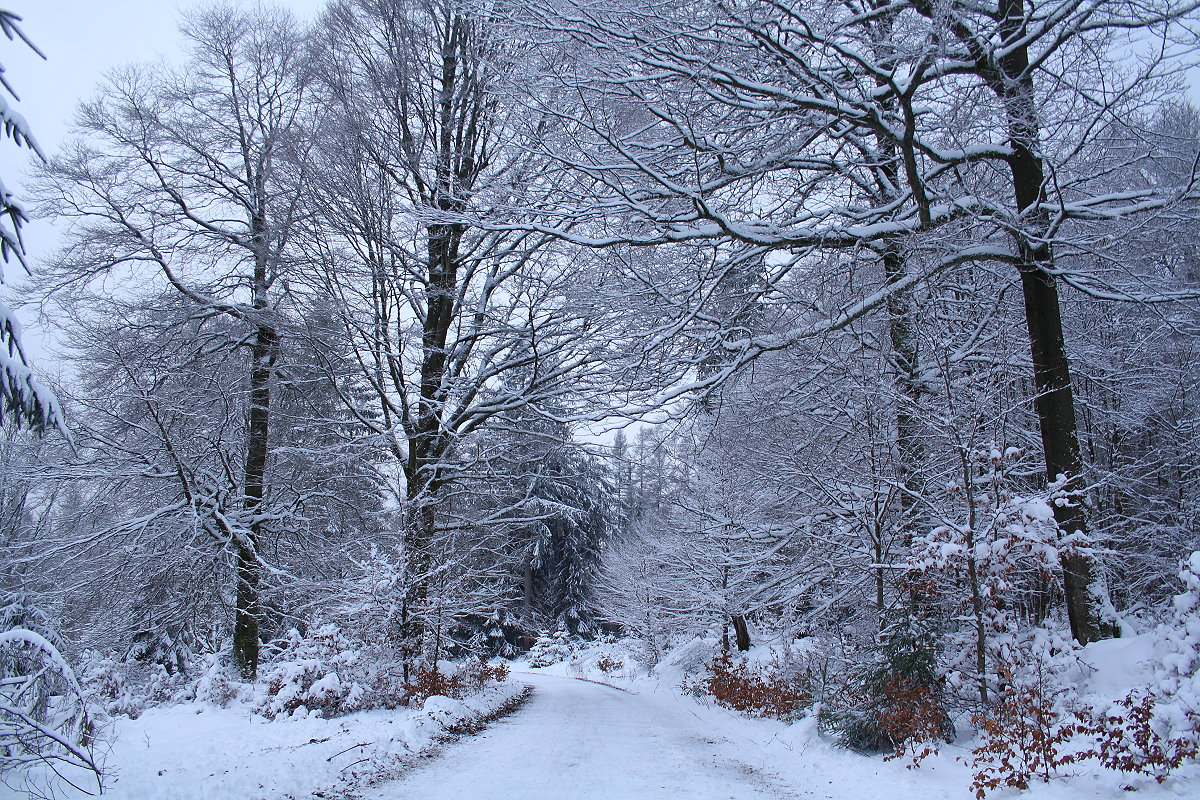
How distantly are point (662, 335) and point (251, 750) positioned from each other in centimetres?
560

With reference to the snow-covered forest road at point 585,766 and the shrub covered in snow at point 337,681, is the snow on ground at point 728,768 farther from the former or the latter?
the shrub covered in snow at point 337,681

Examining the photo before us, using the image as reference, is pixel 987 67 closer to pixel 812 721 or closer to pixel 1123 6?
pixel 1123 6

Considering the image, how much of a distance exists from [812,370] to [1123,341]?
20.5ft

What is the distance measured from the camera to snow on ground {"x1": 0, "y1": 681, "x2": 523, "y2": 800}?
4832mm

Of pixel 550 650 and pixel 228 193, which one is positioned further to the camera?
pixel 550 650

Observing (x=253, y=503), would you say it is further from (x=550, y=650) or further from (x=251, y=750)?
(x=550, y=650)

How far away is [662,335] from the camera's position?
272 inches

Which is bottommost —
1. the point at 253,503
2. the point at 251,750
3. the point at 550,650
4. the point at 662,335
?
the point at 550,650

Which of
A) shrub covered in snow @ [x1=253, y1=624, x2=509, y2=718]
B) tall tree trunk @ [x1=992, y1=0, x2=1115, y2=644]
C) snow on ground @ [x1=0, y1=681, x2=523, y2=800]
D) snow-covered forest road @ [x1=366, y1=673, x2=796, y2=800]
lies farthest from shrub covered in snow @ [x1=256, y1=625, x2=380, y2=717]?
tall tree trunk @ [x1=992, y1=0, x2=1115, y2=644]

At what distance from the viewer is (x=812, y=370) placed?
8.78 m

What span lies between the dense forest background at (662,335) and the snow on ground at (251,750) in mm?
1398

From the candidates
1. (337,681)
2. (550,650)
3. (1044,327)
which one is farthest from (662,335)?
(550,650)

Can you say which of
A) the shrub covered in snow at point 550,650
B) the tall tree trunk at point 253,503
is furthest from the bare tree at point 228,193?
the shrub covered in snow at point 550,650

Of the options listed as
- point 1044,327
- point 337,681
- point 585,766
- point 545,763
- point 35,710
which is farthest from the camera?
point 337,681
